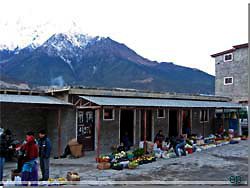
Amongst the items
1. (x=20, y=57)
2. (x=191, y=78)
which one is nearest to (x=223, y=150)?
(x=191, y=78)

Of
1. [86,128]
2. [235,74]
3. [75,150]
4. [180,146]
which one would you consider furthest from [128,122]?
[235,74]

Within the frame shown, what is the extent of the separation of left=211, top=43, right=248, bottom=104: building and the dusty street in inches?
596

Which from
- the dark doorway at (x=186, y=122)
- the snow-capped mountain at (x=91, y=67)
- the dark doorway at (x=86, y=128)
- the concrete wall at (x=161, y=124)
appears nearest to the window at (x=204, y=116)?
the dark doorway at (x=186, y=122)

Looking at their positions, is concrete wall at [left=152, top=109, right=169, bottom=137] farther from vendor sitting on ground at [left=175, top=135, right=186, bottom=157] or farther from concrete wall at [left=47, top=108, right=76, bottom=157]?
concrete wall at [left=47, top=108, right=76, bottom=157]

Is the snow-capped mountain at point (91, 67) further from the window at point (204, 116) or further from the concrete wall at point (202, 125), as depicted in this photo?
the window at point (204, 116)

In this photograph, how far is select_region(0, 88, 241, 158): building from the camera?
12.5 metres

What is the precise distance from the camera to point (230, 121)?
22.2m

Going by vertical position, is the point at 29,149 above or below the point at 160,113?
below

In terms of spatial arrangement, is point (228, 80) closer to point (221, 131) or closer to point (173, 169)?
point (221, 131)

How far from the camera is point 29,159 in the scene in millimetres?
7062

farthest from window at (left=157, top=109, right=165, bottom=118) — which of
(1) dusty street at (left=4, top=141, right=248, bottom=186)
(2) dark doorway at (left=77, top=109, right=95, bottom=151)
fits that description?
(2) dark doorway at (left=77, top=109, right=95, bottom=151)

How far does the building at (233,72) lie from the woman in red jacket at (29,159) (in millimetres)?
22796

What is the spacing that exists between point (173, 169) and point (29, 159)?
18.0ft

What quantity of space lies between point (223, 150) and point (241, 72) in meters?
14.8
